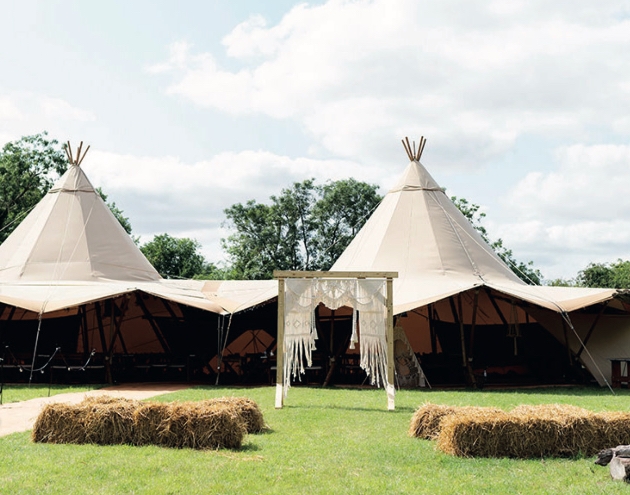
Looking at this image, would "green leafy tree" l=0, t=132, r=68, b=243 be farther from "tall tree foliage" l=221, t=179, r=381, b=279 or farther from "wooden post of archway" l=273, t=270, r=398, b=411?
"wooden post of archway" l=273, t=270, r=398, b=411

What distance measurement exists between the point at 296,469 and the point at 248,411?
66.9 inches

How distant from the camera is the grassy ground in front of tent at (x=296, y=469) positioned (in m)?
4.93

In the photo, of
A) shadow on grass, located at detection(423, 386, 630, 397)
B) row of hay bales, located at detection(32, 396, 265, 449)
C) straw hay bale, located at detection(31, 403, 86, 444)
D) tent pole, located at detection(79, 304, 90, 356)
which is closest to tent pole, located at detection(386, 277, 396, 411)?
shadow on grass, located at detection(423, 386, 630, 397)

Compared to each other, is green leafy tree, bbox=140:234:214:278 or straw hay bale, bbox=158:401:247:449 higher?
green leafy tree, bbox=140:234:214:278

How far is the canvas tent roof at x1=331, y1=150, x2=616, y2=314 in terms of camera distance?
1265 cm

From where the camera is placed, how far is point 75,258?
49.0 feet

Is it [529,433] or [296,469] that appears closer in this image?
[296,469]

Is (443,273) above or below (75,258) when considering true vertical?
below

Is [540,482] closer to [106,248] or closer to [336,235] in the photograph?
[106,248]

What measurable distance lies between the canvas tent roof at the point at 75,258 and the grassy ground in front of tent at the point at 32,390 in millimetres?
1508

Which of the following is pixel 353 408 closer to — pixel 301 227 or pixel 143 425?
pixel 143 425

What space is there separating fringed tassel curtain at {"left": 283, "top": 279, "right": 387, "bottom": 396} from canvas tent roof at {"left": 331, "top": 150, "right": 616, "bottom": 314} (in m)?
2.38

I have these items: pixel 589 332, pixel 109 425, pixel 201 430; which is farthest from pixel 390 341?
pixel 589 332

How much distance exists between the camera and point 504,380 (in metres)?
14.4
